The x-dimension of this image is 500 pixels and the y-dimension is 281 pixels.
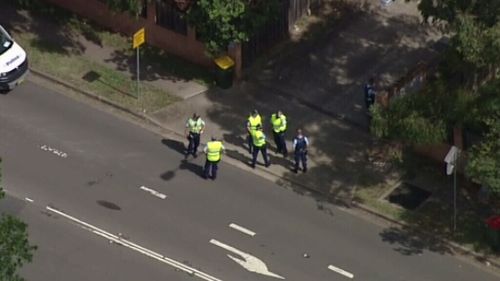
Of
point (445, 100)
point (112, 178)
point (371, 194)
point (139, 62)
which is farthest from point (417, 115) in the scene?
point (139, 62)

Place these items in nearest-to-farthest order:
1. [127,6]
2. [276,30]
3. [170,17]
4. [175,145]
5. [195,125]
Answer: [195,125] → [175,145] → [127,6] → [170,17] → [276,30]

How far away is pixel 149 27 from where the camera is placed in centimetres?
3362

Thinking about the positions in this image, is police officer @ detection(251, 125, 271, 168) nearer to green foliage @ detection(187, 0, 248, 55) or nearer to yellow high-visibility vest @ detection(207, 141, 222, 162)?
yellow high-visibility vest @ detection(207, 141, 222, 162)

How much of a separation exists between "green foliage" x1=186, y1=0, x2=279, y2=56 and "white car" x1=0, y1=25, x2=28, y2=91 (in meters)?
4.58

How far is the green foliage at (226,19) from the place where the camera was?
1204 inches

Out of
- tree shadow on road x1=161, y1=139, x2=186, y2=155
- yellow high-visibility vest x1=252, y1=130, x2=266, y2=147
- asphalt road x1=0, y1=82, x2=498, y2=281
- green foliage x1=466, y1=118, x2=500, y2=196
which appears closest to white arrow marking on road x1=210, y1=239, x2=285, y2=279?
asphalt road x1=0, y1=82, x2=498, y2=281

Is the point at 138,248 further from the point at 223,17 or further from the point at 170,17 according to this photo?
the point at 170,17

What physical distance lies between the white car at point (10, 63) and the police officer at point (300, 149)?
7660mm

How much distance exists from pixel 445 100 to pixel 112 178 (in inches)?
319

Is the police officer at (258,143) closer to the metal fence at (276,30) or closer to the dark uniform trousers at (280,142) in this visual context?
the dark uniform trousers at (280,142)

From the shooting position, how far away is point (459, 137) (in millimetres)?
28656

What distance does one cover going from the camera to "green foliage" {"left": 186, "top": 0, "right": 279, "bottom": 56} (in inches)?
1204

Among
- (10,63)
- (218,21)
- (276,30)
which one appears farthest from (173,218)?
(276,30)

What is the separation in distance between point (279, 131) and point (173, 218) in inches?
157
